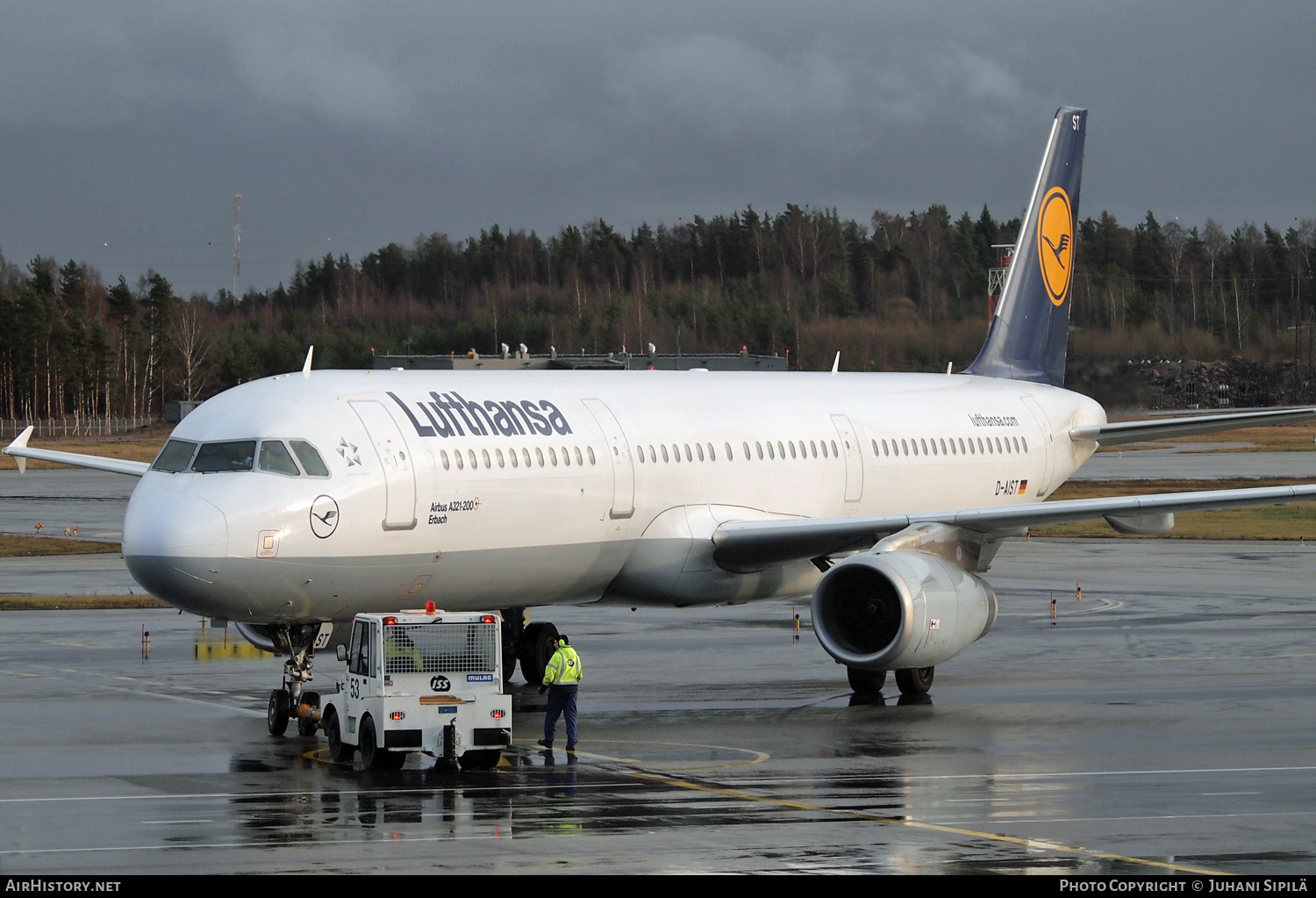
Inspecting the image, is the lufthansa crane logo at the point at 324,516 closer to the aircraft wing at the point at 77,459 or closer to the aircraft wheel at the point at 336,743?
the aircraft wheel at the point at 336,743

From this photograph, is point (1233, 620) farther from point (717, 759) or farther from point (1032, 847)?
point (1032, 847)

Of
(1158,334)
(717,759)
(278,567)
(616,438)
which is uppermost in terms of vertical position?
(1158,334)

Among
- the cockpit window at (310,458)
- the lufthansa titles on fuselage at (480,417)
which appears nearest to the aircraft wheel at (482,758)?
the cockpit window at (310,458)

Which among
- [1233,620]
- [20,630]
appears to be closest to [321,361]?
[20,630]

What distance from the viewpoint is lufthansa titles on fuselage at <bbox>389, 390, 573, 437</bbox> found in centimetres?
2097

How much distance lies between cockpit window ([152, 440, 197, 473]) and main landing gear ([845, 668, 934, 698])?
346 inches

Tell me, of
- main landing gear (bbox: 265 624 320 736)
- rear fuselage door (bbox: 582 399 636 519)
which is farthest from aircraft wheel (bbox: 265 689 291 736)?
rear fuselage door (bbox: 582 399 636 519)

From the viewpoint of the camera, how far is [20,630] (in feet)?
99.8

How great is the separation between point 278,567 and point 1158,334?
57.5 metres

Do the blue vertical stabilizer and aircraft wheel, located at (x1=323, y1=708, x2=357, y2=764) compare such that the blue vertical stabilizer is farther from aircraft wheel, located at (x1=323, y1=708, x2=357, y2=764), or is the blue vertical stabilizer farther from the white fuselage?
aircraft wheel, located at (x1=323, y1=708, x2=357, y2=764)

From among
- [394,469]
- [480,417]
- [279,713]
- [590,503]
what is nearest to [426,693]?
[279,713]

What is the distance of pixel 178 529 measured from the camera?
18344 mm

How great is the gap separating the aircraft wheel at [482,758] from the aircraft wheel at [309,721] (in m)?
2.58

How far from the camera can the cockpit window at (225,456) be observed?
19.3 metres
